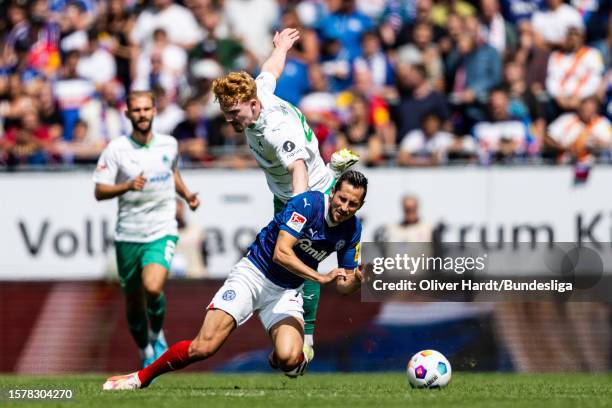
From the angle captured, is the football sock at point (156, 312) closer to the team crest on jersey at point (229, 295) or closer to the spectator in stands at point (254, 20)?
the team crest on jersey at point (229, 295)

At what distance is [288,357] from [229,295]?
0.69 m

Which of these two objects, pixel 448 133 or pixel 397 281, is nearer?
pixel 397 281

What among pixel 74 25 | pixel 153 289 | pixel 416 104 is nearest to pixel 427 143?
pixel 416 104

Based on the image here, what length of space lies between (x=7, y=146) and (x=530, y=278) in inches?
302

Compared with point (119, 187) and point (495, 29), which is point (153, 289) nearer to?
point (119, 187)

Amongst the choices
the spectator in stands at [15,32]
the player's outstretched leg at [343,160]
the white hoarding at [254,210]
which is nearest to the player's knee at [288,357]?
the player's outstretched leg at [343,160]

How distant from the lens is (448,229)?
1725 cm

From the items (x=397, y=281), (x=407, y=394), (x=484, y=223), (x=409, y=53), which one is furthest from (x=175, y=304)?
(x=407, y=394)

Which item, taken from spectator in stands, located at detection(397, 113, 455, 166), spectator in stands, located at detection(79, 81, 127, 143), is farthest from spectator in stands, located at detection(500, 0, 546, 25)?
spectator in stands, located at detection(79, 81, 127, 143)

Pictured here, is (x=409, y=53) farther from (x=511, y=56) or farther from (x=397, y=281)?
(x=397, y=281)

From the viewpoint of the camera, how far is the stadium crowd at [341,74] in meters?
18.3

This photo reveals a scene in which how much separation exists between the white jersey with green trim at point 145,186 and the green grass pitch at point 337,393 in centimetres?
166

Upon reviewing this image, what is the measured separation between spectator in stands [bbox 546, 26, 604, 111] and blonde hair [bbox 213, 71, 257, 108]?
8.82 meters

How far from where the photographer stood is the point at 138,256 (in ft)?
46.0
